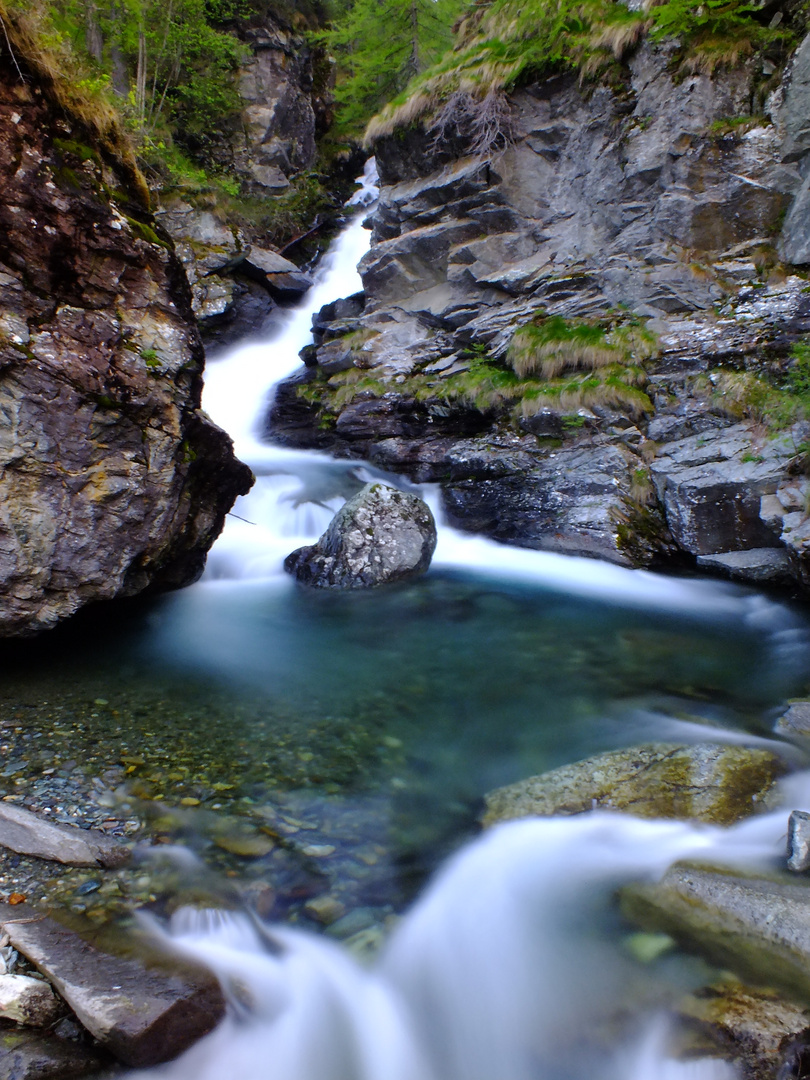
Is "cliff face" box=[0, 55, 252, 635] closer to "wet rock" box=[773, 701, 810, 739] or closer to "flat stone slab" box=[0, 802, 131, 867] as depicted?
"flat stone slab" box=[0, 802, 131, 867]

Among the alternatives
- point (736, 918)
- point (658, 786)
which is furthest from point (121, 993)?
point (658, 786)

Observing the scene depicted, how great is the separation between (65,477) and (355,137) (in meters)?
21.4

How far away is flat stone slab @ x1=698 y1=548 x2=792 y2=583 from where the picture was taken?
680 centimetres

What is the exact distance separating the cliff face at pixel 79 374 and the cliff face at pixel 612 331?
5.27m

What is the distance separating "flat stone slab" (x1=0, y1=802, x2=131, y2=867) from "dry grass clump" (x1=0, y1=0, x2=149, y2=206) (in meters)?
5.00

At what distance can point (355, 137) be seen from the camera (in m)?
21.1

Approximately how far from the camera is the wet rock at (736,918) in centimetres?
226

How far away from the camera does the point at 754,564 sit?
694cm

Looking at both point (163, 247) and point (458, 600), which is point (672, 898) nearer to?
point (458, 600)

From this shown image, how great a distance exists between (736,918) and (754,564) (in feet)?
17.6

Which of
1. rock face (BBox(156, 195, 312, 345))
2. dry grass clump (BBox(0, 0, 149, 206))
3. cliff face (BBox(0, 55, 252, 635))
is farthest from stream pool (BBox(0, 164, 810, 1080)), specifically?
rock face (BBox(156, 195, 312, 345))

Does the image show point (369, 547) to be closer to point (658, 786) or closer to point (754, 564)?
point (754, 564)

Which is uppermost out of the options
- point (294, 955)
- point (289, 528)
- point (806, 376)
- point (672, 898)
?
point (806, 376)

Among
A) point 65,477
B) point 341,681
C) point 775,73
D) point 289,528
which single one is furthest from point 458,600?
point 775,73
